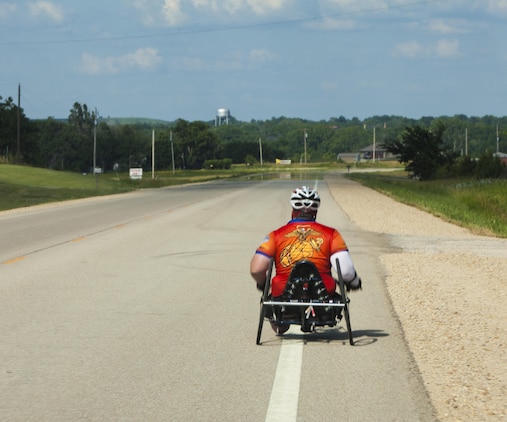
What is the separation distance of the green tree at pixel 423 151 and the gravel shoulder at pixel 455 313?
55.0 metres

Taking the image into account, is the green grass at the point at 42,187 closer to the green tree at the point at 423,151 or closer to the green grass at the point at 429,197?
the green grass at the point at 429,197

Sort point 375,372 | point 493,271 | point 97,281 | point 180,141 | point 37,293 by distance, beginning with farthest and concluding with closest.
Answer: point 180,141 < point 493,271 < point 97,281 < point 37,293 < point 375,372

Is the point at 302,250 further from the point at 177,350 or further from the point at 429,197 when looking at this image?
the point at 429,197

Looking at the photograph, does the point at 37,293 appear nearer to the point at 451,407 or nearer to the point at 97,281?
the point at 97,281

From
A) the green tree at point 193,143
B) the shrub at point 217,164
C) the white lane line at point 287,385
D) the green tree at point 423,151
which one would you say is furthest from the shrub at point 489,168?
the green tree at point 193,143

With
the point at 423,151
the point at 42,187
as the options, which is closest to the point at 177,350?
the point at 42,187

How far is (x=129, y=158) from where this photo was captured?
168 metres

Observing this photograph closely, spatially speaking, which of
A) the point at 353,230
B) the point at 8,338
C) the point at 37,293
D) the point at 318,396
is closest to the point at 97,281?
the point at 37,293

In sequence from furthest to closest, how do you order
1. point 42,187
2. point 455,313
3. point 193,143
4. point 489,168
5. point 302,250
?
point 193,143, point 489,168, point 42,187, point 455,313, point 302,250

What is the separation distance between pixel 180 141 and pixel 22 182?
127948 mm

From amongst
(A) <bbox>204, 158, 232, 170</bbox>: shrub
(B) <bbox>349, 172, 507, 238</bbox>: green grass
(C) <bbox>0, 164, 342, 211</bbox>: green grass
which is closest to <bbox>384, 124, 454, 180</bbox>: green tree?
(C) <bbox>0, 164, 342, 211</bbox>: green grass

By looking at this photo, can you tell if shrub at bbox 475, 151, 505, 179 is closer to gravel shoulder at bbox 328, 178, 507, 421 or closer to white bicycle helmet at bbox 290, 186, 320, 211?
gravel shoulder at bbox 328, 178, 507, 421

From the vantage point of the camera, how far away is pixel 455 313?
34.7ft

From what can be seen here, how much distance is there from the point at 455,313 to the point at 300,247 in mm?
2907
